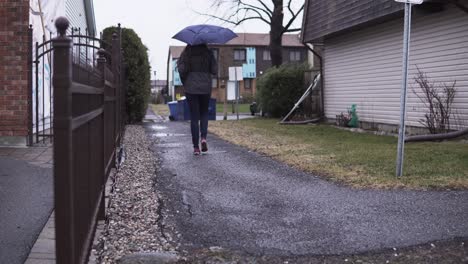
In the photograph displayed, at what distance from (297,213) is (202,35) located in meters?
4.59

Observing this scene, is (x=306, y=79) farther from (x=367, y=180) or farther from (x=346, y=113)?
(x=367, y=180)

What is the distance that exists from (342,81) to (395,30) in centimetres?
371

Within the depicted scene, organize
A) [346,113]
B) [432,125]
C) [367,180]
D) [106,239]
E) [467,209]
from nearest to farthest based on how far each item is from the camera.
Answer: [106,239], [467,209], [367,180], [432,125], [346,113]

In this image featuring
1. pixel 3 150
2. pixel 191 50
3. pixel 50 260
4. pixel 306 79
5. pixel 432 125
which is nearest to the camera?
pixel 50 260

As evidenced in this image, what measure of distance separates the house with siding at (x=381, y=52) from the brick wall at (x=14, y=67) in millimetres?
7833

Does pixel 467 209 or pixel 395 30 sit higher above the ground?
pixel 395 30

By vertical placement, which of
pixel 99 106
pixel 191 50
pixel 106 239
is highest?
pixel 191 50

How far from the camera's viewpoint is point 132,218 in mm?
4777

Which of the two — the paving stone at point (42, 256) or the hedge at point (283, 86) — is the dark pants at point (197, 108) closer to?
the paving stone at point (42, 256)

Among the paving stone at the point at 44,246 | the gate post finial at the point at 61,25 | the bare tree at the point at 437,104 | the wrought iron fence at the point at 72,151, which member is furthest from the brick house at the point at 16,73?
the bare tree at the point at 437,104

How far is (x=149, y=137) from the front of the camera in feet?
42.8

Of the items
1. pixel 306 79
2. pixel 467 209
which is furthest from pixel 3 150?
pixel 306 79

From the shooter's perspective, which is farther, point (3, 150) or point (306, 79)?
point (306, 79)

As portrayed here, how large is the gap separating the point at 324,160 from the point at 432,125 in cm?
440
